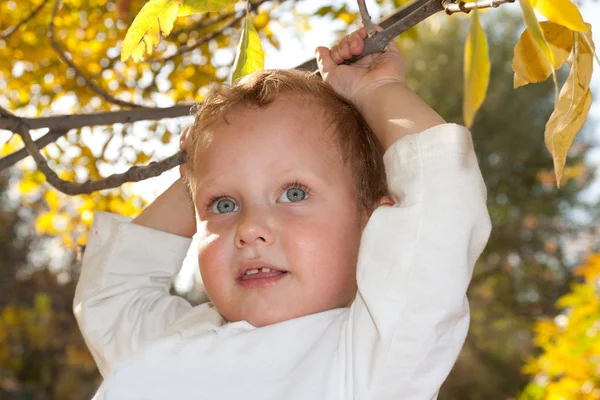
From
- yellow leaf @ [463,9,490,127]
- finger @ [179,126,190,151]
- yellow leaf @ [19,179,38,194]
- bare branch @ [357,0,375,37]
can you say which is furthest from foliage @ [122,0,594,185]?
yellow leaf @ [19,179,38,194]

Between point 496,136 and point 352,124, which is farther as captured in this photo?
point 496,136

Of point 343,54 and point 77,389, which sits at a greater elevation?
point 343,54

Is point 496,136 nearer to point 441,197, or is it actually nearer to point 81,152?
point 81,152

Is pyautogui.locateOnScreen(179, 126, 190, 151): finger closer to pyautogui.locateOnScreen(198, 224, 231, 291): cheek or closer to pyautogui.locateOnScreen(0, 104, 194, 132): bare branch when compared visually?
pyautogui.locateOnScreen(0, 104, 194, 132): bare branch

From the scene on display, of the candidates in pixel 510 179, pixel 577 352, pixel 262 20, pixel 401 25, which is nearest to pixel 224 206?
pixel 401 25

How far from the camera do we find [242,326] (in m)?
1.13

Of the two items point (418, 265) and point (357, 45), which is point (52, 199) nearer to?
point (357, 45)

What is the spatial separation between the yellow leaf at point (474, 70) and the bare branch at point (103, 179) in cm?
86

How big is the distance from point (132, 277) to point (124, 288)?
1.5 inches

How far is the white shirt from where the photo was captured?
3.22 ft

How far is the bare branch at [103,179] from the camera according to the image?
53.0 inches

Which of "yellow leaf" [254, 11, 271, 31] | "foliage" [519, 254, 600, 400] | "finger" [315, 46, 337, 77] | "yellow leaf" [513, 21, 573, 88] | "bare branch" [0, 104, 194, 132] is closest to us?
"yellow leaf" [513, 21, 573, 88]

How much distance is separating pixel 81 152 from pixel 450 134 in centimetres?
235

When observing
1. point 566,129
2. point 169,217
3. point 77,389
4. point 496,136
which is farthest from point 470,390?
point 566,129
